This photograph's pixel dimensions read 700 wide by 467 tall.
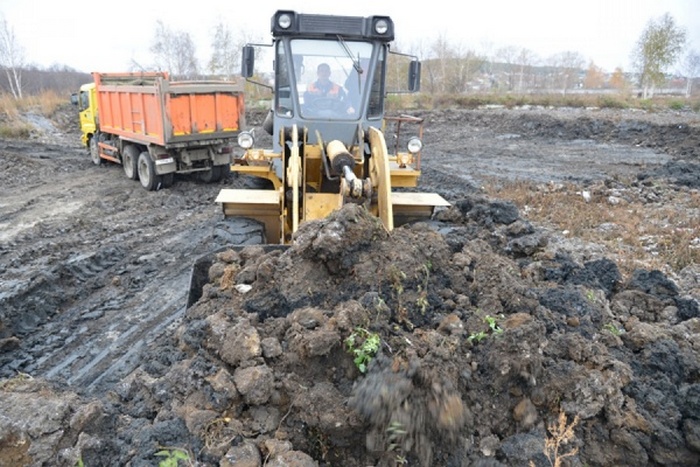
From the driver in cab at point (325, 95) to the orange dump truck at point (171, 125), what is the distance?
555 cm

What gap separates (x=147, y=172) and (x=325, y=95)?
6.94 metres

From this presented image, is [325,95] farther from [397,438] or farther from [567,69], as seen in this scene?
[567,69]

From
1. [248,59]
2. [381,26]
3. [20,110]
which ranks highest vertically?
[381,26]

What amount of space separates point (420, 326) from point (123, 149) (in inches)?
454

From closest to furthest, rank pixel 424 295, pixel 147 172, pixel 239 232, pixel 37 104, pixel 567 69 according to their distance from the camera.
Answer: pixel 424 295
pixel 239 232
pixel 147 172
pixel 37 104
pixel 567 69

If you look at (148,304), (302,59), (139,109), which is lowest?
(148,304)

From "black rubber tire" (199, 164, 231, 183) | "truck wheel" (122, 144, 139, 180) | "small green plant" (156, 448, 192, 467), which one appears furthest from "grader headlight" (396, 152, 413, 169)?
"truck wheel" (122, 144, 139, 180)

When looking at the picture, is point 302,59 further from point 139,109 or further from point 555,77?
point 555,77

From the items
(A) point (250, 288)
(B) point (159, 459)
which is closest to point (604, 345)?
(A) point (250, 288)

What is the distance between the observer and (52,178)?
44.1ft

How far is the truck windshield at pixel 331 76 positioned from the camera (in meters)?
6.32

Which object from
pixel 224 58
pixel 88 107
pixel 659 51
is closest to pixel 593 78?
pixel 659 51

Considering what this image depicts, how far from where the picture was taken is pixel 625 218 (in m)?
8.73

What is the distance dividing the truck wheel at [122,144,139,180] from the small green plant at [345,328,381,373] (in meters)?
10.9
